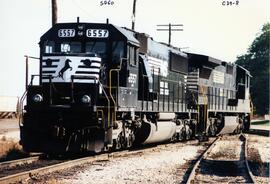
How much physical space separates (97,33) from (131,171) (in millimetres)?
4498

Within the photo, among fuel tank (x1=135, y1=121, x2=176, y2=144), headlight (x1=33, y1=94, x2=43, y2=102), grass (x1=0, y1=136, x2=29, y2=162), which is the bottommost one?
grass (x1=0, y1=136, x2=29, y2=162)

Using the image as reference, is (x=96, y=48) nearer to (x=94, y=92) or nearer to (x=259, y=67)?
(x=94, y=92)

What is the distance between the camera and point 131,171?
10867 millimetres

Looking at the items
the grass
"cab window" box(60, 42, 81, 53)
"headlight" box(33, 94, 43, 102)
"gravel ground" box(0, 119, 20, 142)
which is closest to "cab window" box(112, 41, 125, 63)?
"cab window" box(60, 42, 81, 53)

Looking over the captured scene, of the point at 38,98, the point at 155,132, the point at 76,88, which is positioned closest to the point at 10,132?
the point at 155,132

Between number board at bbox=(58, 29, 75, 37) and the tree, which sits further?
the tree

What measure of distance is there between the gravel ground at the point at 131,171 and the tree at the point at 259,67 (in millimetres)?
50636

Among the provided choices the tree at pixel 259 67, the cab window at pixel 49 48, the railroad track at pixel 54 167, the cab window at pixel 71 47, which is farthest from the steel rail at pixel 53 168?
the tree at pixel 259 67

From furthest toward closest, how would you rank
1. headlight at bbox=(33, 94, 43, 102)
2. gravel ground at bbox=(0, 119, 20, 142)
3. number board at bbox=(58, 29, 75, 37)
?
gravel ground at bbox=(0, 119, 20, 142), number board at bbox=(58, 29, 75, 37), headlight at bbox=(33, 94, 43, 102)

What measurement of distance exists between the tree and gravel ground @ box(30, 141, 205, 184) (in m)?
50.6

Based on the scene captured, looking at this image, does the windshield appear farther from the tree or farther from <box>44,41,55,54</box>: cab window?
the tree

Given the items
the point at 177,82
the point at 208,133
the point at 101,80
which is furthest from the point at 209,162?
the point at 208,133

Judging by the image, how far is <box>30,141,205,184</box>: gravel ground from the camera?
959 centimetres

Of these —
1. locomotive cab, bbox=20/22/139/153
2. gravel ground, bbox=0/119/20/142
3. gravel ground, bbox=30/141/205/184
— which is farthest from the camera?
gravel ground, bbox=0/119/20/142
